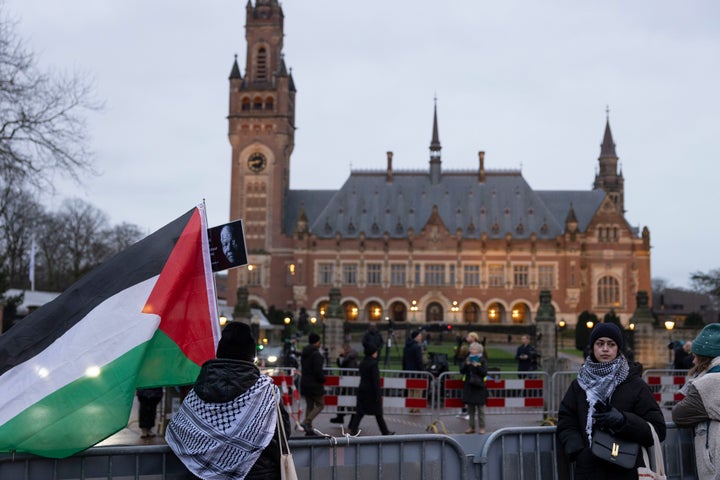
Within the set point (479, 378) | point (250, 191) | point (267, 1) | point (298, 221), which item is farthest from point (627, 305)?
point (479, 378)

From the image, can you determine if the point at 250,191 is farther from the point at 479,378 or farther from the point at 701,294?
the point at 701,294

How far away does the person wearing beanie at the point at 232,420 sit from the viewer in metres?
4.69

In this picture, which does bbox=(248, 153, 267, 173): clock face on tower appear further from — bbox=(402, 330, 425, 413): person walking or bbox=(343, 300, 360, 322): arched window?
bbox=(402, 330, 425, 413): person walking

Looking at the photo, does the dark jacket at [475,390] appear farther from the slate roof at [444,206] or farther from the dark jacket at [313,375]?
the slate roof at [444,206]

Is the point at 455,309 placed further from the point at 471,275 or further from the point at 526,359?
the point at 526,359

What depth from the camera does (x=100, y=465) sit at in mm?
5082

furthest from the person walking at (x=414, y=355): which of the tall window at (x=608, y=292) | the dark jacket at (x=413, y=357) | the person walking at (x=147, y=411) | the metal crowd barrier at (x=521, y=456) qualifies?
the tall window at (x=608, y=292)

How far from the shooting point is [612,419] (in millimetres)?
5125

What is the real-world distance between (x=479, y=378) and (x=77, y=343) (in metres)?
9.91

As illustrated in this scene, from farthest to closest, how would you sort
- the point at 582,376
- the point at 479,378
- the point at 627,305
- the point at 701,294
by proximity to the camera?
the point at 701,294, the point at 627,305, the point at 479,378, the point at 582,376

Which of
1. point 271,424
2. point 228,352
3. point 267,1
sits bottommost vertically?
point 271,424

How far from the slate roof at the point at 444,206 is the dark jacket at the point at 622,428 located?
63758mm

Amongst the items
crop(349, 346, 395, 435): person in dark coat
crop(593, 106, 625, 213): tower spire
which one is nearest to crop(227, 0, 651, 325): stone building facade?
crop(593, 106, 625, 213): tower spire

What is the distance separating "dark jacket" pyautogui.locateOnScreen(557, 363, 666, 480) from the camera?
17.0 ft
